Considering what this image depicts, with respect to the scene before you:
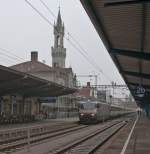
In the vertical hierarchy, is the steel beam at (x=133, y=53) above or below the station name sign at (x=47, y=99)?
above

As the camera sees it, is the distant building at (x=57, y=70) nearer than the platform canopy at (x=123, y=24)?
No

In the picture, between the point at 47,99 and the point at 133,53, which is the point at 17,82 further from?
the point at 47,99

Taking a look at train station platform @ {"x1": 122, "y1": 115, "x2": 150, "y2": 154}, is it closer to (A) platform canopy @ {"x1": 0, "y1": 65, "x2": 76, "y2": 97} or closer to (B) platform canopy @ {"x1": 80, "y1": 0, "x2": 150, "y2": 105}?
(B) platform canopy @ {"x1": 80, "y1": 0, "x2": 150, "y2": 105}

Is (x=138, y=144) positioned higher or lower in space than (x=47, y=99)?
lower

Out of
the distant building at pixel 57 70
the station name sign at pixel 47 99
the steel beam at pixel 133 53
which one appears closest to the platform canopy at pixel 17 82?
the steel beam at pixel 133 53

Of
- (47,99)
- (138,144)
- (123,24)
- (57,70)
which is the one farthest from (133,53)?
(57,70)

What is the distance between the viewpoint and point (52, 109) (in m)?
89.0

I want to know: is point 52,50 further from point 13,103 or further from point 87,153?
point 87,153

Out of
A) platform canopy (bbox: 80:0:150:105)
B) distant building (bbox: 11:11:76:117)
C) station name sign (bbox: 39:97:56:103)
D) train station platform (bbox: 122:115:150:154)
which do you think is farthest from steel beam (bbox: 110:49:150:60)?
distant building (bbox: 11:11:76:117)

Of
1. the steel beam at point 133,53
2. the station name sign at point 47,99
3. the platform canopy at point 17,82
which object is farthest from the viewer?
the station name sign at point 47,99

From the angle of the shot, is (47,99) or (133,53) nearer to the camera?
(133,53)

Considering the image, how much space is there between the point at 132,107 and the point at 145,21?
6861 inches

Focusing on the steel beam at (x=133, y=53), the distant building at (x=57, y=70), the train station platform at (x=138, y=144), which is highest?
the distant building at (x=57, y=70)

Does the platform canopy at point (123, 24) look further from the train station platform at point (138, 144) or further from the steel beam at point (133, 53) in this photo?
the train station platform at point (138, 144)
